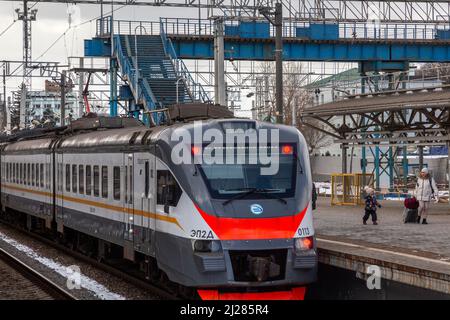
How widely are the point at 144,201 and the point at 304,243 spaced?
2.96 meters

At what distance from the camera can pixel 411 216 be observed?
19.6 metres

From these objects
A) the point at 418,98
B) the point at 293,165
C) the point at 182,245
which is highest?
the point at 418,98

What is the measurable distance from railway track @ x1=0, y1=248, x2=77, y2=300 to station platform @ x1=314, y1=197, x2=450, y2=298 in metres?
4.64

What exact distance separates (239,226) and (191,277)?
0.97m

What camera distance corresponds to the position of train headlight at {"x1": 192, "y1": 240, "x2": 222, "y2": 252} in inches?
447

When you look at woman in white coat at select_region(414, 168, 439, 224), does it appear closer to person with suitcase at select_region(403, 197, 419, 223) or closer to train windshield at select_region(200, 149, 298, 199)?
person with suitcase at select_region(403, 197, 419, 223)

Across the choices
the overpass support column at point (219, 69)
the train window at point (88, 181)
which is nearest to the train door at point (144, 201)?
the train window at point (88, 181)

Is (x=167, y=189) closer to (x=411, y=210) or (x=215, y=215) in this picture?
(x=215, y=215)

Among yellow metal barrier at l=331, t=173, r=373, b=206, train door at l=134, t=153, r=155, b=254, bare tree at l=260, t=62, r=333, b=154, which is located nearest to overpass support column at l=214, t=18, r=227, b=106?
yellow metal barrier at l=331, t=173, r=373, b=206

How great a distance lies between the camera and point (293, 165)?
12.3 meters

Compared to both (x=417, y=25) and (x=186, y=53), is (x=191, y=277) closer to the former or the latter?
(x=186, y=53)

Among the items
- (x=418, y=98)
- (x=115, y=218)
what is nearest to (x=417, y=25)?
(x=418, y=98)

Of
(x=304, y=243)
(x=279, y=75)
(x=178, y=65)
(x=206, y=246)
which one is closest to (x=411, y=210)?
(x=279, y=75)
